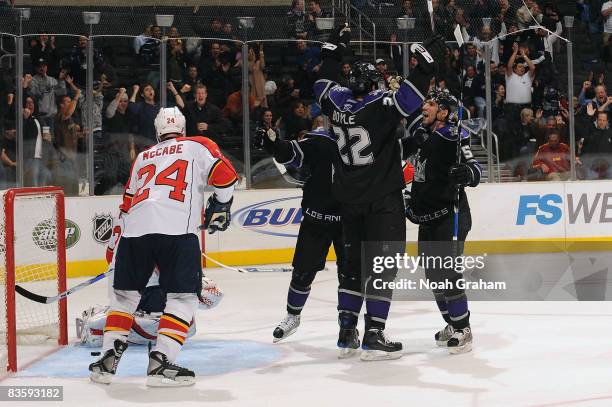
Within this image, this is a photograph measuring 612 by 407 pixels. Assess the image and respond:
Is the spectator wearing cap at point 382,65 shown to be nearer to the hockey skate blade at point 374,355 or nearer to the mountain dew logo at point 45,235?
the mountain dew logo at point 45,235

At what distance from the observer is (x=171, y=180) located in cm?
534

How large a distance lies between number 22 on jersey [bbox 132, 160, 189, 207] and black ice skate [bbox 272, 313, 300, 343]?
1.49 metres

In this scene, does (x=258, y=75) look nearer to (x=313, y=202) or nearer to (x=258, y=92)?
(x=258, y=92)

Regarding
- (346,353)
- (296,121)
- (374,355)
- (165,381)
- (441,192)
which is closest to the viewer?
(165,381)

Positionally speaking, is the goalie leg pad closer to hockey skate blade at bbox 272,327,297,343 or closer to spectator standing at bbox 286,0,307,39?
hockey skate blade at bbox 272,327,297,343

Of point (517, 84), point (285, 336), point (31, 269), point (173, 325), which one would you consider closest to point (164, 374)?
point (173, 325)

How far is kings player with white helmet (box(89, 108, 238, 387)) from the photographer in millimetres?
5258

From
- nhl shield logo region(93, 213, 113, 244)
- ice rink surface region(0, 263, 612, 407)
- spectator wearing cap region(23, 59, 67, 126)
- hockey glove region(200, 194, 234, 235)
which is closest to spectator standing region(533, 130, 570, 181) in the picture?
ice rink surface region(0, 263, 612, 407)

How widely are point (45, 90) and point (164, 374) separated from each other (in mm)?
5095

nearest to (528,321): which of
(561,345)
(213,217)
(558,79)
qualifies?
(561,345)

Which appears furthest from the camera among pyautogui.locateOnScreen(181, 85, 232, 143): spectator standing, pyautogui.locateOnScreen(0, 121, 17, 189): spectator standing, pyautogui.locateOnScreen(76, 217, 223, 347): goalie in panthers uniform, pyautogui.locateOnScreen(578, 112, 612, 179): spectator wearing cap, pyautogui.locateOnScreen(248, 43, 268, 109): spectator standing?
pyautogui.locateOnScreen(578, 112, 612, 179): spectator wearing cap

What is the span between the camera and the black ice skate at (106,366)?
5.30 m

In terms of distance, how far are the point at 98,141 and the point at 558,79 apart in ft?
15.3

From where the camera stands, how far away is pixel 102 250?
32.5ft
